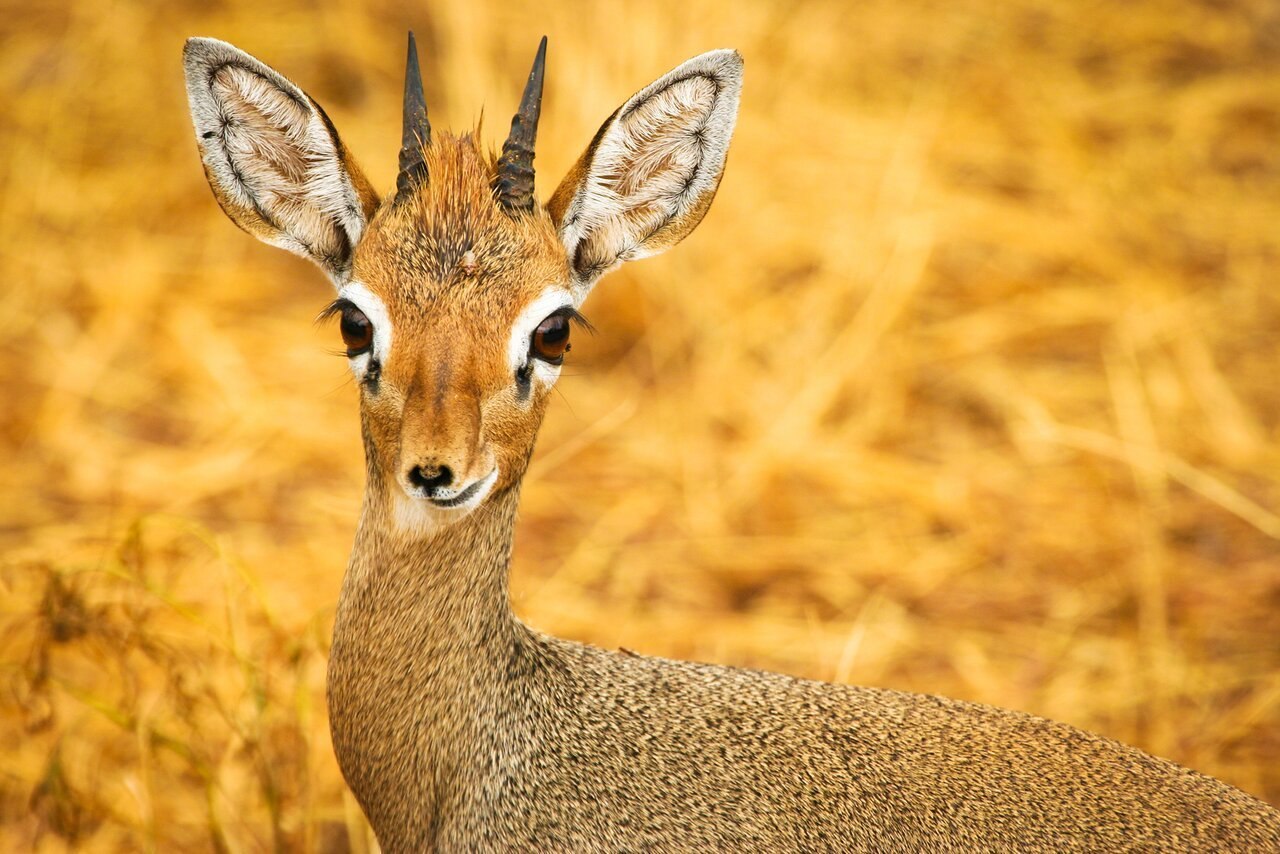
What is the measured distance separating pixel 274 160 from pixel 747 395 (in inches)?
116

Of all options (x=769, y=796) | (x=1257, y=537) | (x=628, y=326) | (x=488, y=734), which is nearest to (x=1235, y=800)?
(x=769, y=796)

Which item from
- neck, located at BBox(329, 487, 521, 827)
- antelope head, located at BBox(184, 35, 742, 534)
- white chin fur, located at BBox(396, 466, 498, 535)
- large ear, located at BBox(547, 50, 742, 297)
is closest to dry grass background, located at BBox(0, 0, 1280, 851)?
neck, located at BBox(329, 487, 521, 827)

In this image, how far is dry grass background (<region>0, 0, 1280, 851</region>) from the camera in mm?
3863

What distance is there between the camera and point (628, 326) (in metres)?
5.81

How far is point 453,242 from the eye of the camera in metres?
2.43

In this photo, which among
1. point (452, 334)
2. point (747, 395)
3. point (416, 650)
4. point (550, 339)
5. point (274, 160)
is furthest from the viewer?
point (747, 395)

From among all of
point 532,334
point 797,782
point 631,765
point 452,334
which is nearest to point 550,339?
point 532,334

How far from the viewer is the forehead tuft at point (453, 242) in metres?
2.39

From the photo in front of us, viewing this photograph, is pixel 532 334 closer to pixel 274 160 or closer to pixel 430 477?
pixel 430 477

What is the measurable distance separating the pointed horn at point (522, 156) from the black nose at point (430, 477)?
56 centimetres

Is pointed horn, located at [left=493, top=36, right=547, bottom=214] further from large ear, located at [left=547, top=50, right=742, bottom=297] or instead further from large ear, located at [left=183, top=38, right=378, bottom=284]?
large ear, located at [left=183, top=38, right=378, bottom=284]

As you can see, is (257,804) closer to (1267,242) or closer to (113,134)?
(113,134)

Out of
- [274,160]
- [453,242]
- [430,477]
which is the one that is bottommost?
[430,477]

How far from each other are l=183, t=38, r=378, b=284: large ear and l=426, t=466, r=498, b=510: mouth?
0.57 metres
